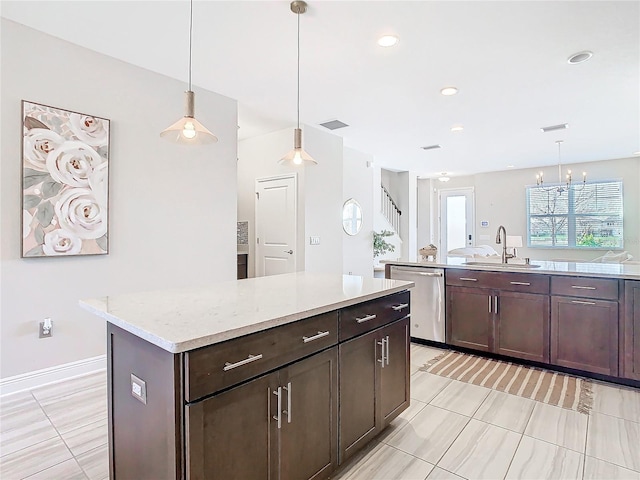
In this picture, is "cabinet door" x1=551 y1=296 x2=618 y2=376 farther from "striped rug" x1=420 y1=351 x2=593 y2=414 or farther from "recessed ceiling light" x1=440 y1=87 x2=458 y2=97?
"recessed ceiling light" x1=440 y1=87 x2=458 y2=97

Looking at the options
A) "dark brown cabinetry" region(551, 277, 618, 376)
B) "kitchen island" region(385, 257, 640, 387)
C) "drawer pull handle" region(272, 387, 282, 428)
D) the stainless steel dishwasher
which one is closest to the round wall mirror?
the stainless steel dishwasher

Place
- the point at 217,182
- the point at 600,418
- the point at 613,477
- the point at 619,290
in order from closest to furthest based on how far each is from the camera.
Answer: the point at 613,477, the point at 600,418, the point at 619,290, the point at 217,182

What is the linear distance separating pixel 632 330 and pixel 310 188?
3.82 m

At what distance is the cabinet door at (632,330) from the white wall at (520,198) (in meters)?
6.00

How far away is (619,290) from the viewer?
2840mm

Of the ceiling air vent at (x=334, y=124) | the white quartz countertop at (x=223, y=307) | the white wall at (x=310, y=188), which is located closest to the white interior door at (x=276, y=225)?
the white wall at (x=310, y=188)

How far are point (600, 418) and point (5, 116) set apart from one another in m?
4.63

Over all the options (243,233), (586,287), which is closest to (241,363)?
(586,287)

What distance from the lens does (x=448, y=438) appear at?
215 cm

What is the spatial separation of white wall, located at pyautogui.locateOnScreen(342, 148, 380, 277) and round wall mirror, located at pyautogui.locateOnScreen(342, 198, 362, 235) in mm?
88

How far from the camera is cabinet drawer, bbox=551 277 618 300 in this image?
287cm

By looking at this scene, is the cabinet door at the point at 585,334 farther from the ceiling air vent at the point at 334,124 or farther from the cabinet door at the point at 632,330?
the ceiling air vent at the point at 334,124

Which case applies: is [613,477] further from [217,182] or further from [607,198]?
[607,198]

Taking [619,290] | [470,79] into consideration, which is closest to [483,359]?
[619,290]
